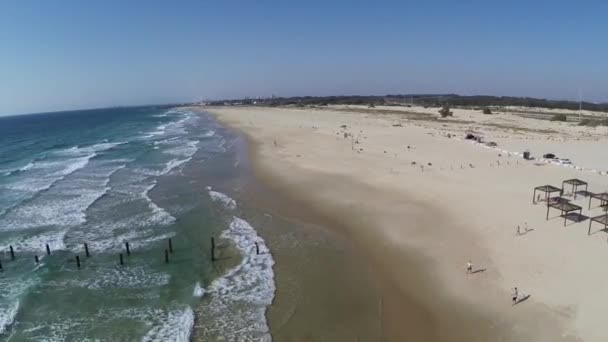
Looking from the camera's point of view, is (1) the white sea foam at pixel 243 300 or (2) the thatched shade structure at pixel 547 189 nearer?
(1) the white sea foam at pixel 243 300

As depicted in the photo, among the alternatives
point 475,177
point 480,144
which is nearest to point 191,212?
point 475,177

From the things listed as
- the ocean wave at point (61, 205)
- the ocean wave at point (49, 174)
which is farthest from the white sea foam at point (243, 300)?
the ocean wave at point (49, 174)

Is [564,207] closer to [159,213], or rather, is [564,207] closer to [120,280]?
[120,280]

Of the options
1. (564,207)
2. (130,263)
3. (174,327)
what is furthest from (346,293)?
(564,207)

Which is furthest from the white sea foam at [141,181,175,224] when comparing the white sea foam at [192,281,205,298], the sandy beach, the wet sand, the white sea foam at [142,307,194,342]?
the white sea foam at [142,307,194,342]

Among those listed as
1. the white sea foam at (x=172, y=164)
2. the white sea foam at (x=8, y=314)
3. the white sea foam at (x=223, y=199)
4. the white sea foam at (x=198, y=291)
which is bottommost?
the white sea foam at (x=8, y=314)

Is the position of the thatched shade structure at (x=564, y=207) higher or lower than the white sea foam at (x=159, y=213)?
higher

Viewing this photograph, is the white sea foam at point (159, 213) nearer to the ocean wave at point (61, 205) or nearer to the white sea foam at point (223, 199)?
the white sea foam at point (223, 199)
